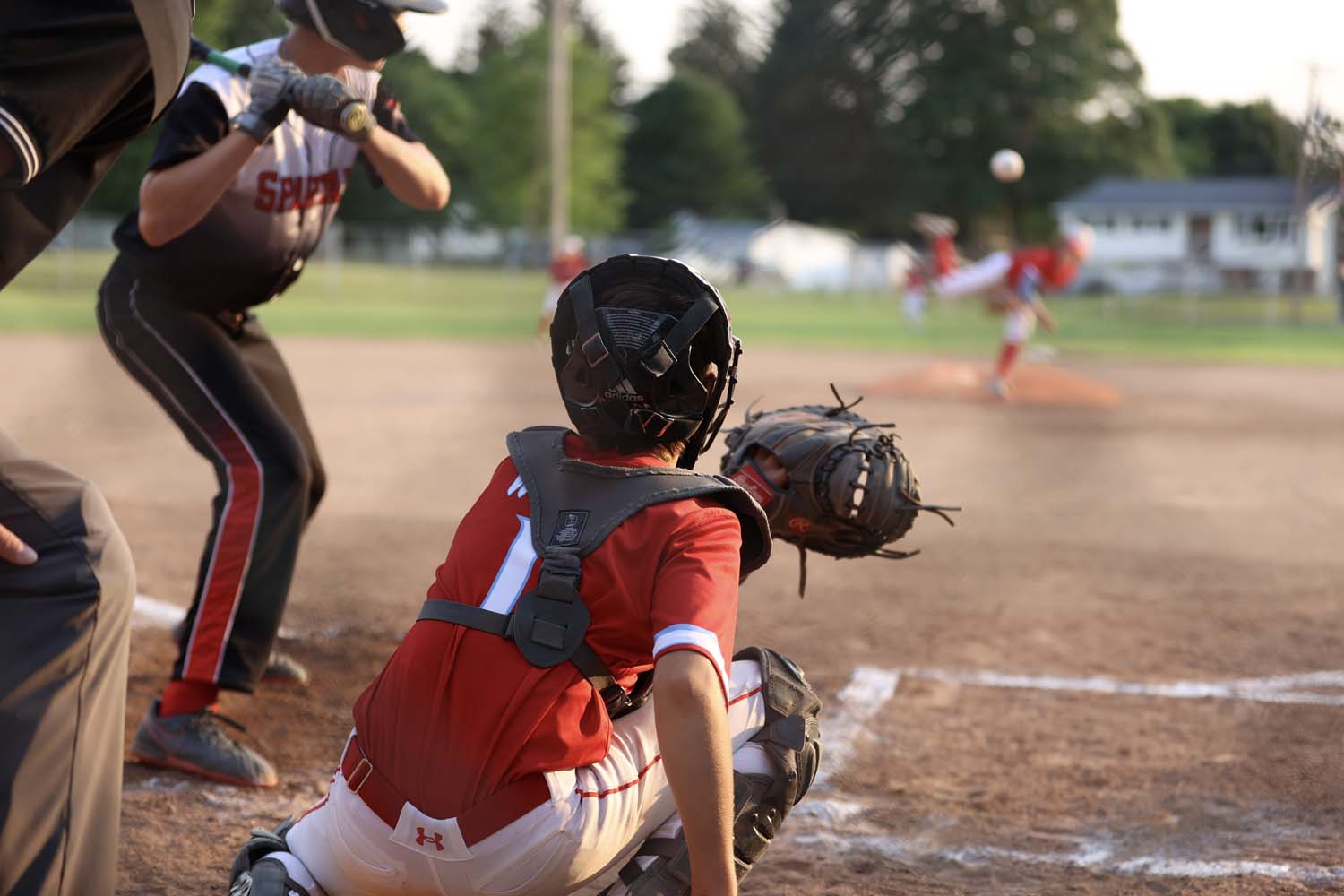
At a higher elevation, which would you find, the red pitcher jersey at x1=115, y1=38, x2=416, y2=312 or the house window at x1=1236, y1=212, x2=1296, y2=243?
the red pitcher jersey at x1=115, y1=38, x2=416, y2=312

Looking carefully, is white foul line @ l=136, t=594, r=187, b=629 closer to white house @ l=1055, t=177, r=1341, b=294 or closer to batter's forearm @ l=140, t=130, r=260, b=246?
batter's forearm @ l=140, t=130, r=260, b=246

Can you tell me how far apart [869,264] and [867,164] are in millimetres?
6075

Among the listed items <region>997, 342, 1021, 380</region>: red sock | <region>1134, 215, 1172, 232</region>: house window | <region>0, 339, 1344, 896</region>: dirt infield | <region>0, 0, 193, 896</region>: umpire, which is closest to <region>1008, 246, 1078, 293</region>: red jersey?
<region>997, 342, 1021, 380</region>: red sock

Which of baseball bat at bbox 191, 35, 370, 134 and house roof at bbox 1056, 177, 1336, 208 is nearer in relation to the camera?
baseball bat at bbox 191, 35, 370, 134

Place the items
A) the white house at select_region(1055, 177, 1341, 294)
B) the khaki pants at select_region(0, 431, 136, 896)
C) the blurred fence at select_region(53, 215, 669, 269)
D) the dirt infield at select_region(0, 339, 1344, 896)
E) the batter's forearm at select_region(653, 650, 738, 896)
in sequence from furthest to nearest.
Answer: the white house at select_region(1055, 177, 1341, 294) → the blurred fence at select_region(53, 215, 669, 269) → the dirt infield at select_region(0, 339, 1344, 896) → the batter's forearm at select_region(653, 650, 738, 896) → the khaki pants at select_region(0, 431, 136, 896)

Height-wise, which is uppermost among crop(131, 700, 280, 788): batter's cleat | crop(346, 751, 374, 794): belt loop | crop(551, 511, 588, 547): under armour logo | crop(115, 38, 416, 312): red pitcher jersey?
crop(115, 38, 416, 312): red pitcher jersey

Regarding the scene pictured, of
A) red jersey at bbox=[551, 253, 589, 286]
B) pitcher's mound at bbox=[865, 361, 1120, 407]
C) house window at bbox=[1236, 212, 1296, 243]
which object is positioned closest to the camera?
pitcher's mound at bbox=[865, 361, 1120, 407]

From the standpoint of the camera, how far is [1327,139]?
568cm

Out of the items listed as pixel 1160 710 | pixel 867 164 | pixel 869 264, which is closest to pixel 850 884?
pixel 1160 710

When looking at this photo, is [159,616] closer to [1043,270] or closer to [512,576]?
[512,576]

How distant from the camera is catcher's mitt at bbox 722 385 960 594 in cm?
281

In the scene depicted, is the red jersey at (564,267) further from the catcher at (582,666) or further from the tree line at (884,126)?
the catcher at (582,666)

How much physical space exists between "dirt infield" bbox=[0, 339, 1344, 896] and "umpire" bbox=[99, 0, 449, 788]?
24 cm

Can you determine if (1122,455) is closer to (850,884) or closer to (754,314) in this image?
(850,884)
